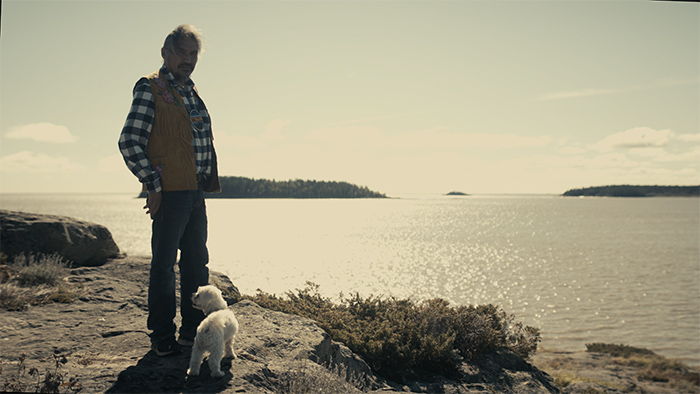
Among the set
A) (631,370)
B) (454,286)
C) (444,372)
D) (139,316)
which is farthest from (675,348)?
(139,316)

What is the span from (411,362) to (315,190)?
144394 millimetres

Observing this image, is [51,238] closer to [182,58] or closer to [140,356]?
[140,356]

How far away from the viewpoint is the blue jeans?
3953 millimetres

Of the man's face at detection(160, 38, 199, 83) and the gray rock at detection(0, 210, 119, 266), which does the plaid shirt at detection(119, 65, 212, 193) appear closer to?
the man's face at detection(160, 38, 199, 83)

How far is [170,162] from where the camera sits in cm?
393

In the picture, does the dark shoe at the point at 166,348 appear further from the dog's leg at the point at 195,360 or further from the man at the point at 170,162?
the dog's leg at the point at 195,360

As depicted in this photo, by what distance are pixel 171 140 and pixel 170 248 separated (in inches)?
42.2

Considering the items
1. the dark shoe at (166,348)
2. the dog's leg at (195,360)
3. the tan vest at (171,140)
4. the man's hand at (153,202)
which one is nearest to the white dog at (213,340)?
the dog's leg at (195,360)

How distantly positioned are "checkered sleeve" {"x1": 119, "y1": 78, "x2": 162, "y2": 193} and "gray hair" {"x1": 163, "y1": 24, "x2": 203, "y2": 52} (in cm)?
54

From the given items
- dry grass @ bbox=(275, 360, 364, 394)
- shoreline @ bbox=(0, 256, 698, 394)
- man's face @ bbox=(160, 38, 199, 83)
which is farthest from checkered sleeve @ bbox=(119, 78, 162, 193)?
dry grass @ bbox=(275, 360, 364, 394)

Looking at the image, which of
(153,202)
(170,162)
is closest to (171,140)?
(170,162)

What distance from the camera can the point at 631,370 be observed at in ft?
53.8

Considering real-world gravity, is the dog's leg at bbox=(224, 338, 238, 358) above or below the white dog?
below

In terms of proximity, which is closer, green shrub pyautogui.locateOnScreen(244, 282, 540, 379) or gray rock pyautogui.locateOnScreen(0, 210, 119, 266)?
green shrub pyautogui.locateOnScreen(244, 282, 540, 379)
